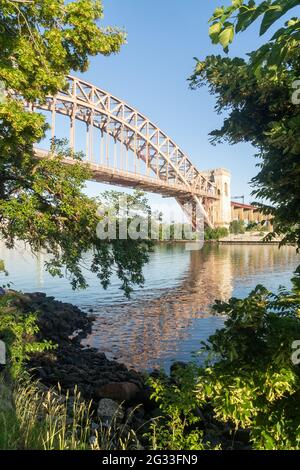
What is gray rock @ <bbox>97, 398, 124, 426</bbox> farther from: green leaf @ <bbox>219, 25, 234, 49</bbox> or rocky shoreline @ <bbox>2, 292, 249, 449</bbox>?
green leaf @ <bbox>219, 25, 234, 49</bbox>

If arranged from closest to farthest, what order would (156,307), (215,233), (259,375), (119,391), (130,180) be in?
(259,375) → (119,391) → (156,307) → (130,180) → (215,233)

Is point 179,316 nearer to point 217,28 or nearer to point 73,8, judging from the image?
point 73,8

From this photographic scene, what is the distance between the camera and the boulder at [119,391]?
28.5 ft

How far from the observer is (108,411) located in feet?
25.3

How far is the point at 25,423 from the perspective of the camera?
3.73 meters

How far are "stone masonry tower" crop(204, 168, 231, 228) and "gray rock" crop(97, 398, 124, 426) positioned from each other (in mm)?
89946

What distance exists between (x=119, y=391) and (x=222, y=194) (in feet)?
308

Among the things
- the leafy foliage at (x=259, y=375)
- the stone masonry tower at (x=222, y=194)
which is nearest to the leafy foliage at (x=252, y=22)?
the leafy foliage at (x=259, y=375)

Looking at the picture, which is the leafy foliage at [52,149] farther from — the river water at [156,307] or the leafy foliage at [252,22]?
the leafy foliage at [252,22]

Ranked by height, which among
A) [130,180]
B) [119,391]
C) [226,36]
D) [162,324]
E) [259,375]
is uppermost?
[130,180]

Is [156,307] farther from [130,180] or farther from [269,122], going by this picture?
[130,180]

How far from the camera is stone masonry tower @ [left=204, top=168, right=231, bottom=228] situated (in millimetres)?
98625

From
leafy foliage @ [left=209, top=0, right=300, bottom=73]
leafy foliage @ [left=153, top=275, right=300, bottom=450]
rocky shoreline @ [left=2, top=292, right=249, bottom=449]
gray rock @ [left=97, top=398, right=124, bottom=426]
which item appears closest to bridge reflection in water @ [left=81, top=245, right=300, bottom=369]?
rocky shoreline @ [left=2, top=292, right=249, bottom=449]

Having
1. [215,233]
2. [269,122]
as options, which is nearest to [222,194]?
[215,233]
